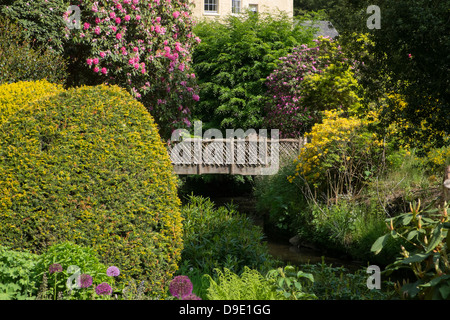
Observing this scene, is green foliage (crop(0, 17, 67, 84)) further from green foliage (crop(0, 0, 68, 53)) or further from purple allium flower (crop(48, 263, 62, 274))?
purple allium flower (crop(48, 263, 62, 274))

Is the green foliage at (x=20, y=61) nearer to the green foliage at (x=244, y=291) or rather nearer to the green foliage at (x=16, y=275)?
the green foliage at (x=16, y=275)

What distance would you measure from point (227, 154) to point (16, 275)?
1217 centimetres

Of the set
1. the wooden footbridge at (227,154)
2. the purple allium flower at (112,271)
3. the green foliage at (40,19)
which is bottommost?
the wooden footbridge at (227,154)

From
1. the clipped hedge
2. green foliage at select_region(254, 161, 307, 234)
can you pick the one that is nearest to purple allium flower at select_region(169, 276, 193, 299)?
the clipped hedge

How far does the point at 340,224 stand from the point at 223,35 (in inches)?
459

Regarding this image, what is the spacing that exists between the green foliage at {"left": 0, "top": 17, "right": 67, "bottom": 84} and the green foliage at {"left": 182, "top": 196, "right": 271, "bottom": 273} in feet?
12.5

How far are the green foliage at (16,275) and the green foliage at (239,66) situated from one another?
1526 cm

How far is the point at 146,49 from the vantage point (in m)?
11.7

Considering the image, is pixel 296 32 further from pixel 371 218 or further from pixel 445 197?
pixel 445 197

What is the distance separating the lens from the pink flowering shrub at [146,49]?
10898 mm

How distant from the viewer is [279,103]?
58.2 feet

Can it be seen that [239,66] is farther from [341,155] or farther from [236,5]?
[341,155]

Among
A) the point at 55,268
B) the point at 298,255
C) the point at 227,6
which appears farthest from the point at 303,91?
the point at 55,268

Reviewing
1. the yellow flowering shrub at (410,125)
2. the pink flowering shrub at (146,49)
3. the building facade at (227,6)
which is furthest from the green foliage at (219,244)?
the building facade at (227,6)
